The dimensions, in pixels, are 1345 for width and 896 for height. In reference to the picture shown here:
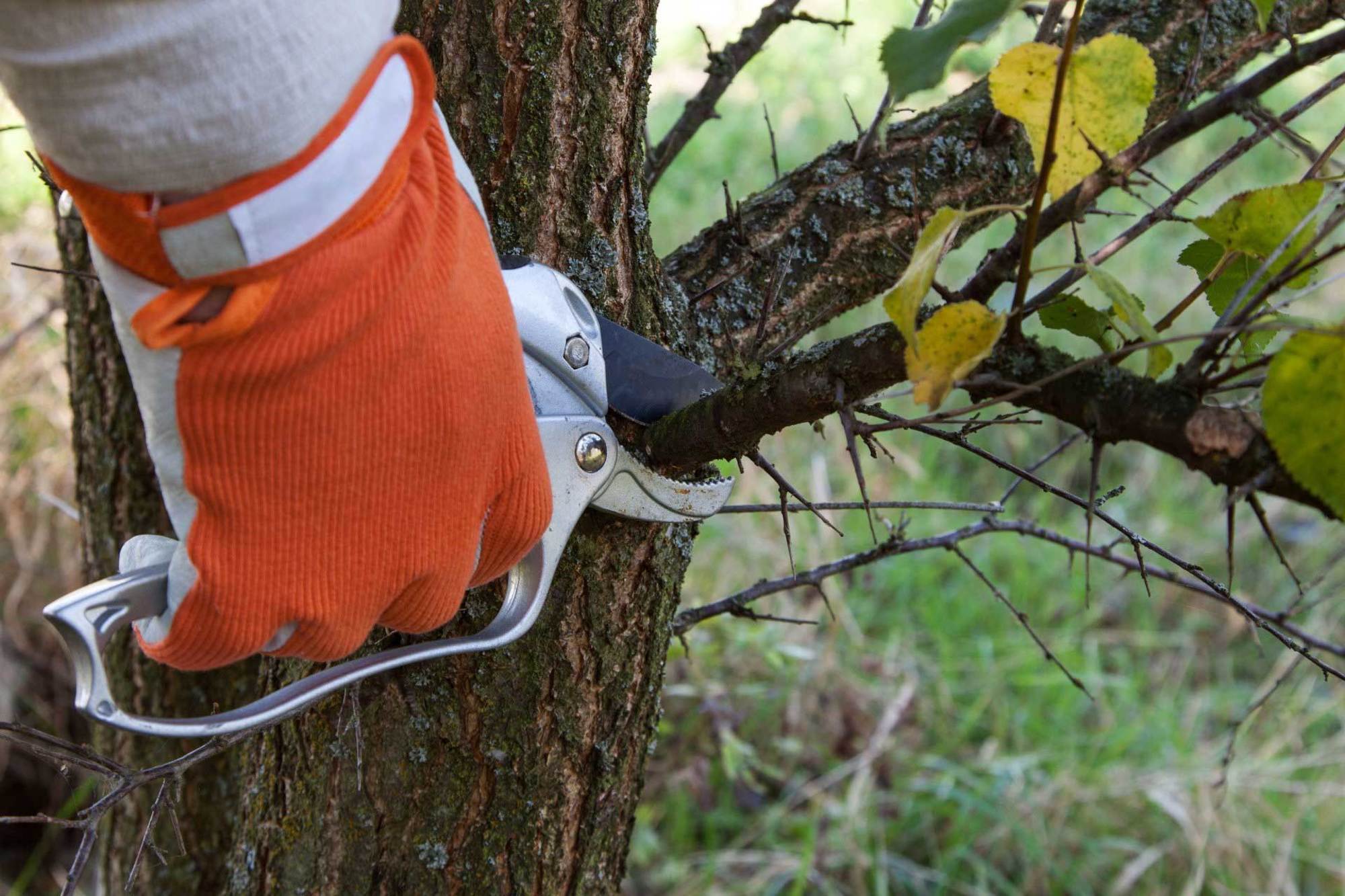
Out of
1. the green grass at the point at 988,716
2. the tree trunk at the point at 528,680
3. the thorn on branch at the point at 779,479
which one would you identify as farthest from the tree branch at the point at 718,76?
the green grass at the point at 988,716

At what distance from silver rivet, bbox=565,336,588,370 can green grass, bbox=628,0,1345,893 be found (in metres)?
0.66

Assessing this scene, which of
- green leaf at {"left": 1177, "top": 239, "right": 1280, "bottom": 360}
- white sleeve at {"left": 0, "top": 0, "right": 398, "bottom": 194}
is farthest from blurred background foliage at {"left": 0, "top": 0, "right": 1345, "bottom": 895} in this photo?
white sleeve at {"left": 0, "top": 0, "right": 398, "bottom": 194}

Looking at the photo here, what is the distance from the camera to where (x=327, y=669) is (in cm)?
87

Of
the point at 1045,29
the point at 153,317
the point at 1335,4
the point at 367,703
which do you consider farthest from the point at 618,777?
the point at 1335,4

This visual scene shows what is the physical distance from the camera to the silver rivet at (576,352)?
2.92 ft

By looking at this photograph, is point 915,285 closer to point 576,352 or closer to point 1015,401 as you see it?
point 1015,401

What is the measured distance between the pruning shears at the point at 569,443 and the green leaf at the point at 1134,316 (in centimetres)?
40

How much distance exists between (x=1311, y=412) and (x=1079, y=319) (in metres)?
0.20

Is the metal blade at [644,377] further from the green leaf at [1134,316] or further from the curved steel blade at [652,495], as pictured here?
the green leaf at [1134,316]

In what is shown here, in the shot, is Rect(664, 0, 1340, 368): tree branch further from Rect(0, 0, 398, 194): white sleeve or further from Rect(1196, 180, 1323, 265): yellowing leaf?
Rect(0, 0, 398, 194): white sleeve

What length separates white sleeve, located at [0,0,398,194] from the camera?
0.53 meters

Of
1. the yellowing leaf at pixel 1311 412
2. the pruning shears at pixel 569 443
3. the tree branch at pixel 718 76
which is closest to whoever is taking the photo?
the yellowing leaf at pixel 1311 412

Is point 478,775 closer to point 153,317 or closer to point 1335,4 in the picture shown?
point 153,317

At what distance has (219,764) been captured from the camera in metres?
1.63
